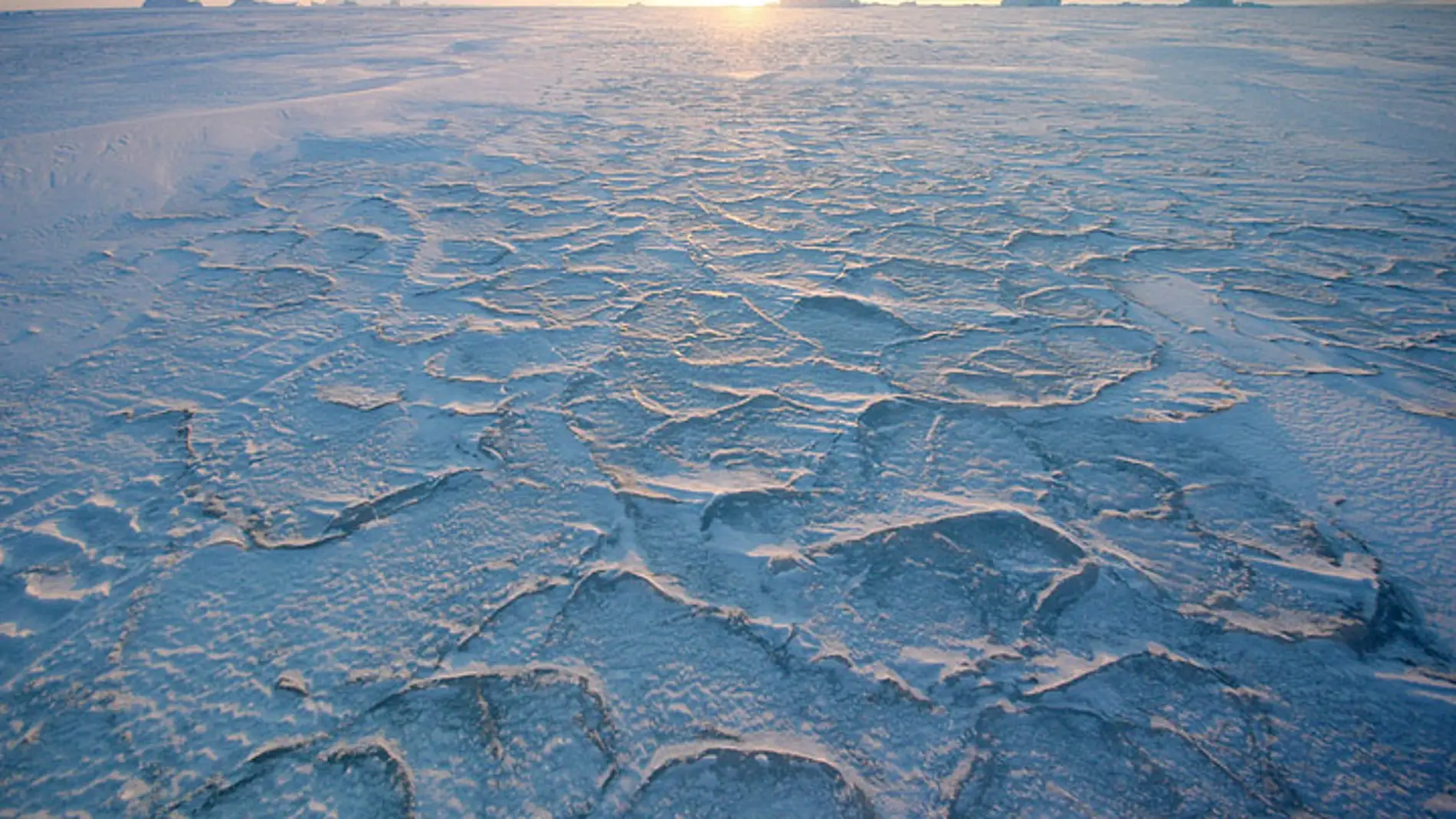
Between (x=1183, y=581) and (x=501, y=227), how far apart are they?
253cm

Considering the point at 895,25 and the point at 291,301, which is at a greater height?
the point at 895,25

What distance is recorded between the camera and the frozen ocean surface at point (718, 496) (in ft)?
2.96

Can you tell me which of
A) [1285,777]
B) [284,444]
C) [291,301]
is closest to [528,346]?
[284,444]

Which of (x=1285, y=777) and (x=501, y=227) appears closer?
(x=1285, y=777)

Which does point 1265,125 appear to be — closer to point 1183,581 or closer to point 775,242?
point 775,242

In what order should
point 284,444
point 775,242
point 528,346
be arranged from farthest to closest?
point 775,242, point 528,346, point 284,444

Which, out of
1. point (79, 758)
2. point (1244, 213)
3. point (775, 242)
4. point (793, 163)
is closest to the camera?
point (79, 758)

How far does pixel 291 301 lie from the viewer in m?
2.03

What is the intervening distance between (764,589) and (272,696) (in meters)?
0.75

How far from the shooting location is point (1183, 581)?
1.16m

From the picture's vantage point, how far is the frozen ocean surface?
0.90m

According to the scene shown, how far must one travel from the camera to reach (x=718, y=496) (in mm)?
1328

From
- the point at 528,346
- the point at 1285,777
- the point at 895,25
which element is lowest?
the point at 1285,777

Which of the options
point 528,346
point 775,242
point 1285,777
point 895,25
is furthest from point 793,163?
point 895,25
